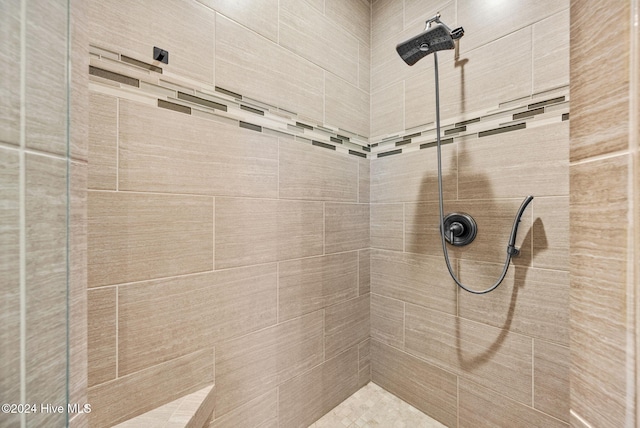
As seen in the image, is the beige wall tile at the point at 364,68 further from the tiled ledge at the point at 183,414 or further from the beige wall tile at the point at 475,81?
the tiled ledge at the point at 183,414

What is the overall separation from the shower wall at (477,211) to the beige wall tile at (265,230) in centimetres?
45

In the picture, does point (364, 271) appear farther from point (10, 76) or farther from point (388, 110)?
point (10, 76)

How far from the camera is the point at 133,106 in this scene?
30.8 inches

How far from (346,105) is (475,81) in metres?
0.59

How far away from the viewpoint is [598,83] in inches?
13.1

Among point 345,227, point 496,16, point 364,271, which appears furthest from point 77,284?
point 496,16

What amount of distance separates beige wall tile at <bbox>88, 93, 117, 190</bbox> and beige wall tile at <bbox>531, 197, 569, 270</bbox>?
4.61ft

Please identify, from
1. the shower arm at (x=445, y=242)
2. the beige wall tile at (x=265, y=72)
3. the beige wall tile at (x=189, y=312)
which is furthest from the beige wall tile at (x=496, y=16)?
the beige wall tile at (x=189, y=312)


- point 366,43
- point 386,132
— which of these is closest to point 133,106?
point 386,132

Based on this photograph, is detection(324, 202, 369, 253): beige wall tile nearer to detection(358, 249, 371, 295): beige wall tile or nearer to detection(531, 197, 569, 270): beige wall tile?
detection(358, 249, 371, 295): beige wall tile

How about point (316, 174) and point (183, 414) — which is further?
point (316, 174)

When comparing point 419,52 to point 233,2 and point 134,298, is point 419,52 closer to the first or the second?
point 233,2

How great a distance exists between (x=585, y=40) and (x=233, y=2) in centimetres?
107

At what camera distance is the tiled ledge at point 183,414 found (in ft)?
2.50
